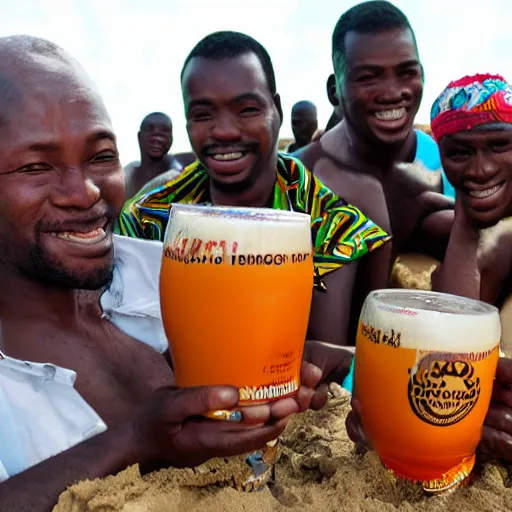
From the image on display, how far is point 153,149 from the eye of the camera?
325 inches

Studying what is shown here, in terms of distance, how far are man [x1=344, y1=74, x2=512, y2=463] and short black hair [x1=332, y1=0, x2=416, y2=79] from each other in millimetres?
847

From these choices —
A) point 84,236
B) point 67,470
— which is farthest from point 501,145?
point 67,470

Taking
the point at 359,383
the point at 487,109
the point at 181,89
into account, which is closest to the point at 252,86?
the point at 181,89

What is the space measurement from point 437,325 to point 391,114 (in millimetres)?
2583

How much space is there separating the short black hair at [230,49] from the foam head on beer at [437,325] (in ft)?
5.60

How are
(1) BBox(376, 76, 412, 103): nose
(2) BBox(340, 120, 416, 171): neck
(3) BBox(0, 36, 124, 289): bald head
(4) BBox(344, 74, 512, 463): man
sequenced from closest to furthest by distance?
(3) BBox(0, 36, 124, 289): bald head, (4) BBox(344, 74, 512, 463): man, (1) BBox(376, 76, 412, 103): nose, (2) BBox(340, 120, 416, 171): neck

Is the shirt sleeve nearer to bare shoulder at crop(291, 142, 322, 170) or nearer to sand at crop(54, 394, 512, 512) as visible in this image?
bare shoulder at crop(291, 142, 322, 170)

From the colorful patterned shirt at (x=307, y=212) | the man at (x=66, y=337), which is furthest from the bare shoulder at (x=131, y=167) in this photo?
the man at (x=66, y=337)

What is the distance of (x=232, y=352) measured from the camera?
3.12 feet

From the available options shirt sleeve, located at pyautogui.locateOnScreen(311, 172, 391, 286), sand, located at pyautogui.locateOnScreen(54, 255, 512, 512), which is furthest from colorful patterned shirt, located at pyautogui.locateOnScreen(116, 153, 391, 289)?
sand, located at pyautogui.locateOnScreen(54, 255, 512, 512)

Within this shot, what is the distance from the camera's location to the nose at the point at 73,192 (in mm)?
1193

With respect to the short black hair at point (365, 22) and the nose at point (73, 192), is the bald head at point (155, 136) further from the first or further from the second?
the nose at point (73, 192)

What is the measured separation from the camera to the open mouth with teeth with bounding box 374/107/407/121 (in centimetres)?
332

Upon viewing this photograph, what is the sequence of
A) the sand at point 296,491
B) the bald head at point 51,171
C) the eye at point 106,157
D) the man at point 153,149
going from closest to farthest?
the sand at point 296,491 < the bald head at point 51,171 < the eye at point 106,157 < the man at point 153,149
